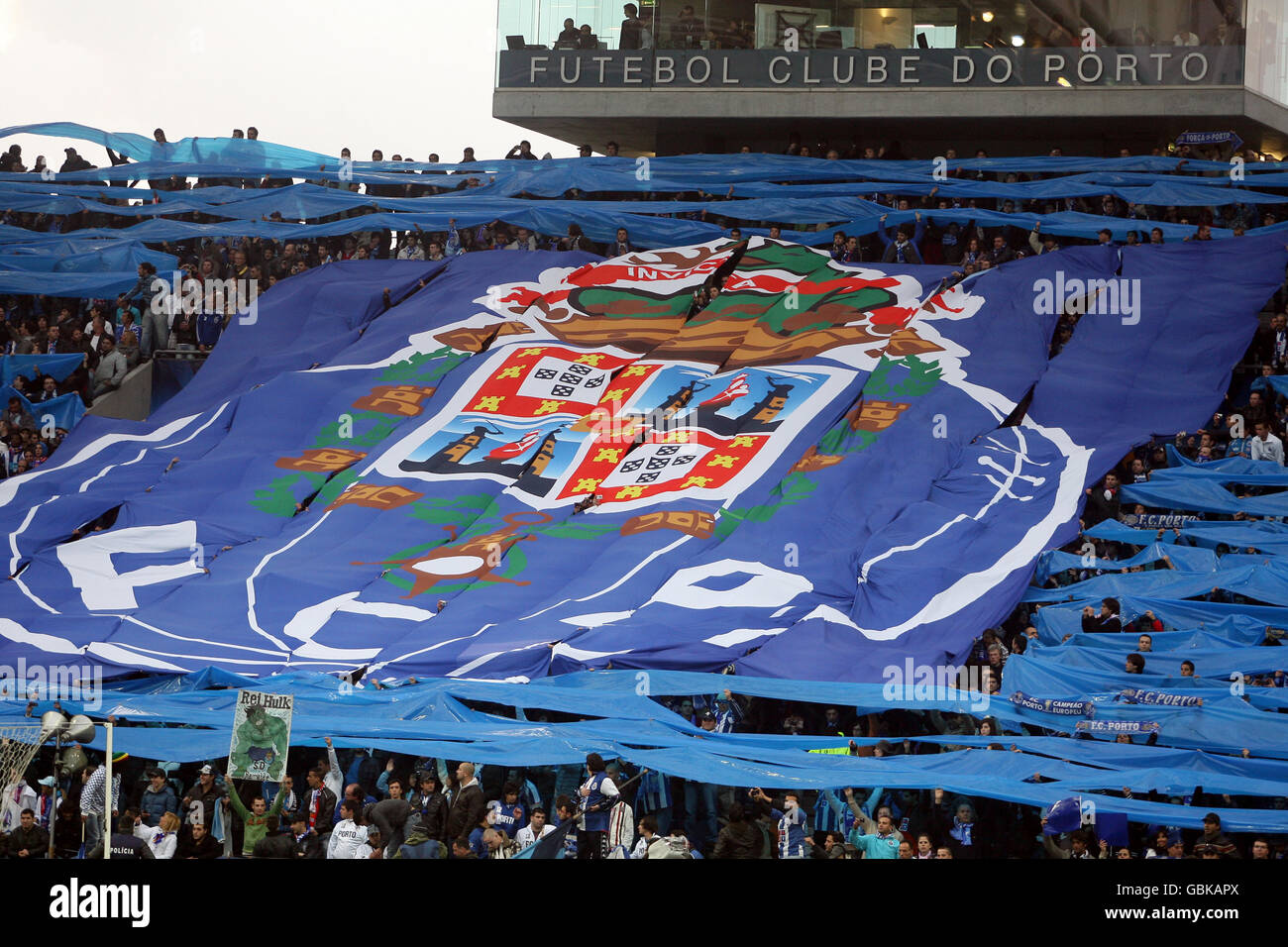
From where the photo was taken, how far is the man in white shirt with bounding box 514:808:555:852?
11531mm

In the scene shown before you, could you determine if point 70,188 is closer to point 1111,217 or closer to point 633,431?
point 633,431

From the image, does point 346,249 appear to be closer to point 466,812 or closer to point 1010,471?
point 1010,471

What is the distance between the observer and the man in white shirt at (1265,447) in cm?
1745

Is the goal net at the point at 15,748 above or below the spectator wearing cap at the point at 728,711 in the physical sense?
above

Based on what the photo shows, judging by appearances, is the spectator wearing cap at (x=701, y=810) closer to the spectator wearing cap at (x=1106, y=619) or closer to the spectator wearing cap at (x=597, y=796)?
the spectator wearing cap at (x=597, y=796)

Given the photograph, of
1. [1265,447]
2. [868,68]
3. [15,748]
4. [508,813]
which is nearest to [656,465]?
[1265,447]

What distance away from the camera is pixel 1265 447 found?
1752 centimetres

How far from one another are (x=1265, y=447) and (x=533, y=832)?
9.83 m

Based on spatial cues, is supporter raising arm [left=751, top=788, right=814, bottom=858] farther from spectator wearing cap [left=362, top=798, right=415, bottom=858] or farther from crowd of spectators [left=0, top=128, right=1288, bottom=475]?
crowd of spectators [left=0, top=128, right=1288, bottom=475]

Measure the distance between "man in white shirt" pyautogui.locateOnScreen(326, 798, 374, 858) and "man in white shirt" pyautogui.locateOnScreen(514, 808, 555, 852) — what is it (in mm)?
1057

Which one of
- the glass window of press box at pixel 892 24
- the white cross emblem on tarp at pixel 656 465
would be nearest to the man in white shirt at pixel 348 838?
the white cross emblem on tarp at pixel 656 465

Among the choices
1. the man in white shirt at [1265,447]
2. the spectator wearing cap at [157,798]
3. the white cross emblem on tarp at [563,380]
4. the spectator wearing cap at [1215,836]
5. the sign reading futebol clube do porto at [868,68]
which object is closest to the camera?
the spectator wearing cap at [1215,836]

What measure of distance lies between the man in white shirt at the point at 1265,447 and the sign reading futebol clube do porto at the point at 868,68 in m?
10.7

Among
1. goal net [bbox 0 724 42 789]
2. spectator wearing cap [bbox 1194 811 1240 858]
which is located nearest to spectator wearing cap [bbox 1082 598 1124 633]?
spectator wearing cap [bbox 1194 811 1240 858]
